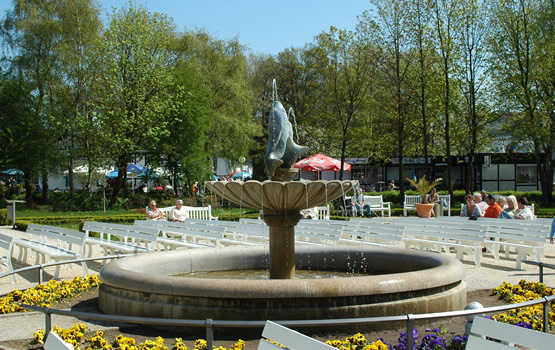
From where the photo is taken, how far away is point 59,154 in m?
34.2

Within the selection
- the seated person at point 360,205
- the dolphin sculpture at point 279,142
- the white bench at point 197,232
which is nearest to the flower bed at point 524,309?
the dolphin sculpture at point 279,142

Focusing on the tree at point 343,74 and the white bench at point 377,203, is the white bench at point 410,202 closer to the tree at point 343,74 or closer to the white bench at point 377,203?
the white bench at point 377,203

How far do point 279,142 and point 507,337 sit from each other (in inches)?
304

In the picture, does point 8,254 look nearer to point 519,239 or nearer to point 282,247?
point 282,247

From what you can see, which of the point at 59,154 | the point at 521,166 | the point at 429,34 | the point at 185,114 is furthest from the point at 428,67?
the point at 59,154

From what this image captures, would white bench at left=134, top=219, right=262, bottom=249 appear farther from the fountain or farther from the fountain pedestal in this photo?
the fountain pedestal

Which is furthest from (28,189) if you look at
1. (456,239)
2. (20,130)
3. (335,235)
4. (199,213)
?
(456,239)

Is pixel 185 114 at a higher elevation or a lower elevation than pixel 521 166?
higher

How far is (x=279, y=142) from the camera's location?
36.5ft

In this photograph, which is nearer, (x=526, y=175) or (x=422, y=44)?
(x=422, y=44)

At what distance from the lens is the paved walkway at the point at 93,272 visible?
21.4ft

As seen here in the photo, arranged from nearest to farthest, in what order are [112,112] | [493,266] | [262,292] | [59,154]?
[262,292] → [493,266] → [112,112] → [59,154]

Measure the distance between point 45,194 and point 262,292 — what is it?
3428 cm

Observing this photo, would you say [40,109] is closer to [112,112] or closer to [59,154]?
[59,154]
